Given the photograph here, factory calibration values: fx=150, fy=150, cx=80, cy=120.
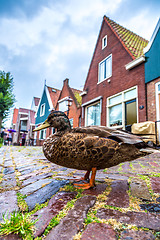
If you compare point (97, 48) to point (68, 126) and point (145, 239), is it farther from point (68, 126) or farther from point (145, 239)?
Answer: point (145, 239)

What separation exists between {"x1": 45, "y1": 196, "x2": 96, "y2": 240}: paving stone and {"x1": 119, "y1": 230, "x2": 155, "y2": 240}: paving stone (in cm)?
27

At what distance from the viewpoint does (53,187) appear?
5.60ft

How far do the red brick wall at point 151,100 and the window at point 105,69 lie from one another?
315cm

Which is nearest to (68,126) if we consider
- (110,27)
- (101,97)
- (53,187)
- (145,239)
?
A: (53,187)

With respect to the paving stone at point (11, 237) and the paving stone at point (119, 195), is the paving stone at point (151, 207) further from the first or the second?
the paving stone at point (11, 237)

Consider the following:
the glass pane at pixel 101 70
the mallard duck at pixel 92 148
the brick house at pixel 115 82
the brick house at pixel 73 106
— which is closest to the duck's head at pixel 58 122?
the mallard duck at pixel 92 148

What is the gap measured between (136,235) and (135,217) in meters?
0.21

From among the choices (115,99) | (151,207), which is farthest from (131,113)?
(151,207)

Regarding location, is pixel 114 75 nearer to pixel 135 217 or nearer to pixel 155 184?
pixel 155 184

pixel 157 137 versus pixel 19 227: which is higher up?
pixel 157 137

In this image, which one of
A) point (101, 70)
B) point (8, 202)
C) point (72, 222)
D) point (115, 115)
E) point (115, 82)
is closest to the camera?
point (72, 222)

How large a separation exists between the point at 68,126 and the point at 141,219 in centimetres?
131

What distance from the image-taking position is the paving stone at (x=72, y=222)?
0.88 meters

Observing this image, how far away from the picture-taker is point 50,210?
Answer: 1.17 metres
